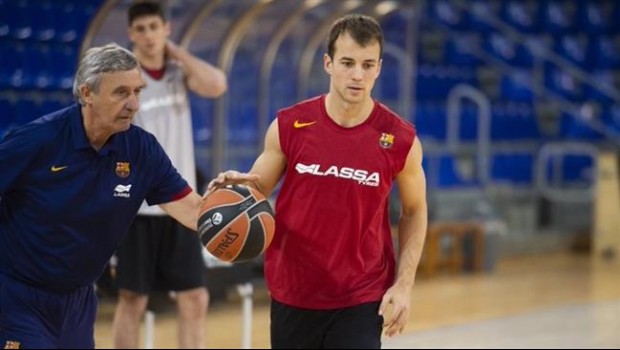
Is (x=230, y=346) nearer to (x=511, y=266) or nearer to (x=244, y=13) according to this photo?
(x=244, y=13)

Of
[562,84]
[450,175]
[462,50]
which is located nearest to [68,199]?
[450,175]

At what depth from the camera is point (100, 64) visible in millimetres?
3982

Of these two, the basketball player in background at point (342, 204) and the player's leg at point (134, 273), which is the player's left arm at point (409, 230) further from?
the player's leg at point (134, 273)

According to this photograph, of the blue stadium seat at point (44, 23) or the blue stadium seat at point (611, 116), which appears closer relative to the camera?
the blue stadium seat at point (44, 23)

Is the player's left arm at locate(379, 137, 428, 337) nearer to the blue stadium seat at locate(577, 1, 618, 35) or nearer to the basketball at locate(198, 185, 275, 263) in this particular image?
the basketball at locate(198, 185, 275, 263)

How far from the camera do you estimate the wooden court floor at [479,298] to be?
772 centimetres

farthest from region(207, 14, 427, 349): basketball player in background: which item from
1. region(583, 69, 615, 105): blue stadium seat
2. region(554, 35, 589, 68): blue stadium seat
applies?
region(554, 35, 589, 68): blue stadium seat

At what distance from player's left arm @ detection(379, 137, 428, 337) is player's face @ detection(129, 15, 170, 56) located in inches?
75.8

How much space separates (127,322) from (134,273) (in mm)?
261

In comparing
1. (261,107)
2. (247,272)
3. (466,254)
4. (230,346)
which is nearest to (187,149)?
(230,346)

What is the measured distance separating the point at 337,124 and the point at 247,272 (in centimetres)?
422

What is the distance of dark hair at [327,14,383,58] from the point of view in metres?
4.05

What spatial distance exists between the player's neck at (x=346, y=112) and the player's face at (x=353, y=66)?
73 mm

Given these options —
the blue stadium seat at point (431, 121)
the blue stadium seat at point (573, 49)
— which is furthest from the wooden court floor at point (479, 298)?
the blue stadium seat at point (573, 49)
